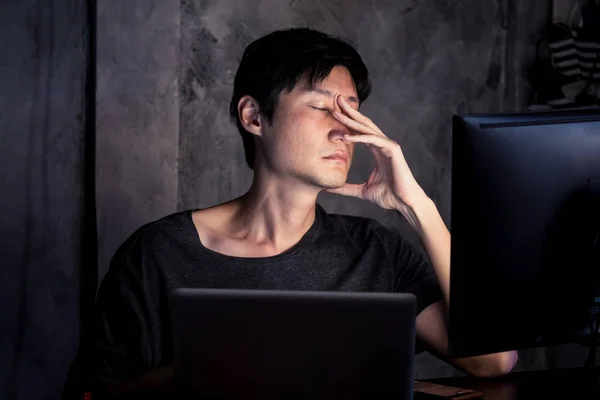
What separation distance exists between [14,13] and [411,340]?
1796 millimetres

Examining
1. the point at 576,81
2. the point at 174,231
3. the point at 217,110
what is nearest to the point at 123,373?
the point at 174,231

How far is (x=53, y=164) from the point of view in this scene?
97.0 inches

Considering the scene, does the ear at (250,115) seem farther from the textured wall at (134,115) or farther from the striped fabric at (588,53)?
the striped fabric at (588,53)

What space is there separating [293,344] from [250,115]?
3.33ft

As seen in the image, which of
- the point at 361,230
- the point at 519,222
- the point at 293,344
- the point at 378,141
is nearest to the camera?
the point at 293,344

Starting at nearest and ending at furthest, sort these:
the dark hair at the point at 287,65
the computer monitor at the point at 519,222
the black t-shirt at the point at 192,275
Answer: the computer monitor at the point at 519,222, the black t-shirt at the point at 192,275, the dark hair at the point at 287,65

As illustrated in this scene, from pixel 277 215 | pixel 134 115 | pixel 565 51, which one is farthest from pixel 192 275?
pixel 565 51

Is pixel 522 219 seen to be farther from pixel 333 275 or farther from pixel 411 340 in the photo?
pixel 333 275

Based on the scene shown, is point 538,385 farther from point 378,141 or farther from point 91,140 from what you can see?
point 91,140

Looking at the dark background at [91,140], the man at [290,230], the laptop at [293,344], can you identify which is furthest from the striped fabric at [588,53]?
the laptop at [293,344]

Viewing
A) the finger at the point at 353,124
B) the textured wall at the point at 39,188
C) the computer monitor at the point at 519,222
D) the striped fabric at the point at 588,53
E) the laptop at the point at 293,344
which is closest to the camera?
the laptop at the point at 293,344

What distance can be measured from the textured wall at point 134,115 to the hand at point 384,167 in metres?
0.82

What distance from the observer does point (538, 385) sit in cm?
154

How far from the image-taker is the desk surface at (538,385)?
146 centimetres
